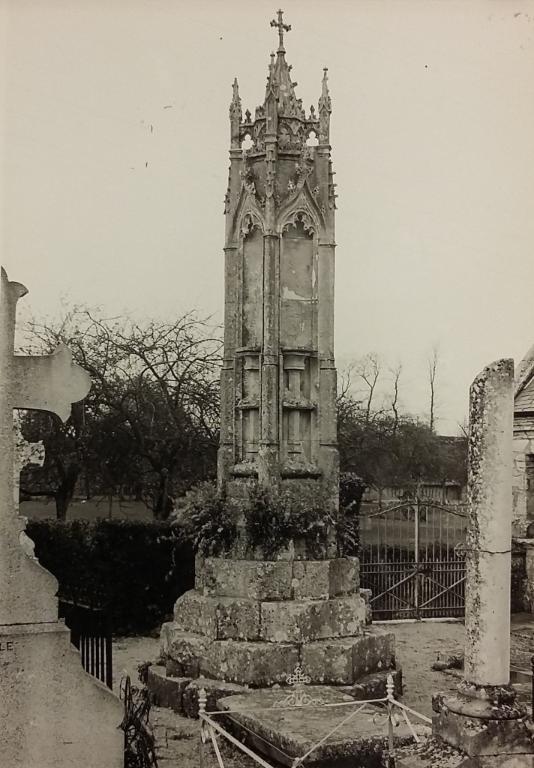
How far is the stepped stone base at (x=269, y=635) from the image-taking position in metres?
8.71

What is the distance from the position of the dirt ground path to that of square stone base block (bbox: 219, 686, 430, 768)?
40 cm

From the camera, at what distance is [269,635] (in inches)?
349

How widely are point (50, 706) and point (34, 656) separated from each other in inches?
13.7

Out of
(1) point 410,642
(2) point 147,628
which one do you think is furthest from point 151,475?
(1) point 410,642

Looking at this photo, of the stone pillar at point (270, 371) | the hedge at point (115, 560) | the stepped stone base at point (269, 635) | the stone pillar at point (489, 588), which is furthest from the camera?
the hedge at point (115, 560)

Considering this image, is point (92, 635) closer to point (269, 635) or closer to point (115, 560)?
point (269, 635)

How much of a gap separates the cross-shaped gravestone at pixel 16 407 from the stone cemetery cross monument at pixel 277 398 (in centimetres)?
382

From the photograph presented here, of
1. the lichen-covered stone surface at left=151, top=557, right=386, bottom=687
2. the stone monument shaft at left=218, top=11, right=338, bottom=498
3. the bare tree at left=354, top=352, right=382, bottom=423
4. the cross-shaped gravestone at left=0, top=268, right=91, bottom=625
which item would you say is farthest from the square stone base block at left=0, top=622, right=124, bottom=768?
the bare tree at left=354, top=352, right=382, bottom=423

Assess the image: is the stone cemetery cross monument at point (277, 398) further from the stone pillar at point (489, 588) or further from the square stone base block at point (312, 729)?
the stone pillar at point (489, 588)

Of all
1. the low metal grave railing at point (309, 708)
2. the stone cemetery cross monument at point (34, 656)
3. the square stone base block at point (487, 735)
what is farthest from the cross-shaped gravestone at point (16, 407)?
the square stone base block at point (487, 735)

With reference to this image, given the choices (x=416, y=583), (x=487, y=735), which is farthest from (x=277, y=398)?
(x=416, y=583)

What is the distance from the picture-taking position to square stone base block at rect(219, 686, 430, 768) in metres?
6.63

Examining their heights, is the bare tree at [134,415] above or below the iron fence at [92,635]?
above

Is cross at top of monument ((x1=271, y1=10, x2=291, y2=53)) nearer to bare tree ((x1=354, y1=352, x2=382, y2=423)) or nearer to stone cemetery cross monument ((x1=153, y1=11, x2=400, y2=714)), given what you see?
stone cemetery cross monument ((x1=153, y1=11, x2=400, y2=714))
